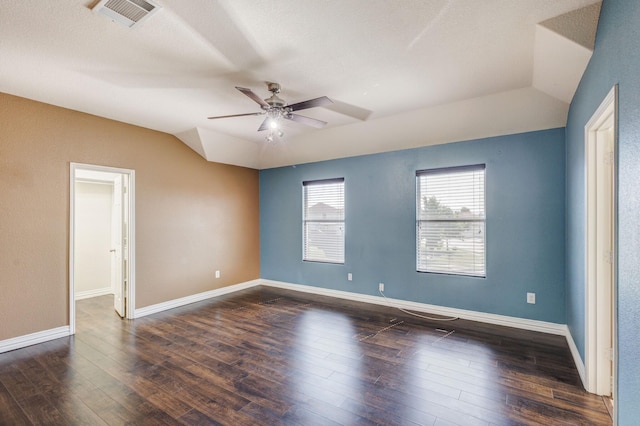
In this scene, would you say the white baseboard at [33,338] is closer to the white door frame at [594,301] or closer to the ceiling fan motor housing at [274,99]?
the ceiling fan motor housing at [274,99]

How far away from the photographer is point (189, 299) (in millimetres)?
5121

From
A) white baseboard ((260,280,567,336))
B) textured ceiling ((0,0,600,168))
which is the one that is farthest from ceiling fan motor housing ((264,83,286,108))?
white baseboard ((260,280,567,336))

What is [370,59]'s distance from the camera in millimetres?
2697

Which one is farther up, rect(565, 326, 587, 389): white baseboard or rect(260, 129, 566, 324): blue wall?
rect(260, 129, 566, 324): blue wall

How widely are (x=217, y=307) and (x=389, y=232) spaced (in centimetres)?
303

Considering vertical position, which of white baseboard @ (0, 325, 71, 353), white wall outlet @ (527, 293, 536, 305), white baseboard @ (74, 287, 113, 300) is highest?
white wall outlet @ (527, 293, 536, 305)

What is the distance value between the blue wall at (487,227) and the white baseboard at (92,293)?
135 inches

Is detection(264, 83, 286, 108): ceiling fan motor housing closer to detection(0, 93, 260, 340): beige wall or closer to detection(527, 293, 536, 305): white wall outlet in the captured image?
detection(0, 93, 260, 340): beige wall

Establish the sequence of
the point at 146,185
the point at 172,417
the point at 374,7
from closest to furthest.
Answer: the point at 374,7 < the point at 172,417 < the point at 146,185

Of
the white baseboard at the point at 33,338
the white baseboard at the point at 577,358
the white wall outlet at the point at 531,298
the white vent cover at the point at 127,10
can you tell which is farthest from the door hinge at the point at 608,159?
the white baseboard at the point at 33,338

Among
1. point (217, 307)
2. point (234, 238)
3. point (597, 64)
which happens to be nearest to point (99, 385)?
point (217, 307)

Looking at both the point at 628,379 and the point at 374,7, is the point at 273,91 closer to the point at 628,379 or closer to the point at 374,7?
the point at 374,7

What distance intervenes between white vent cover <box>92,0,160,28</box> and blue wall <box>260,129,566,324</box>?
3659 millimetres

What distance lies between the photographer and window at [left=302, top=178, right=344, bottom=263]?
18.1 ft
